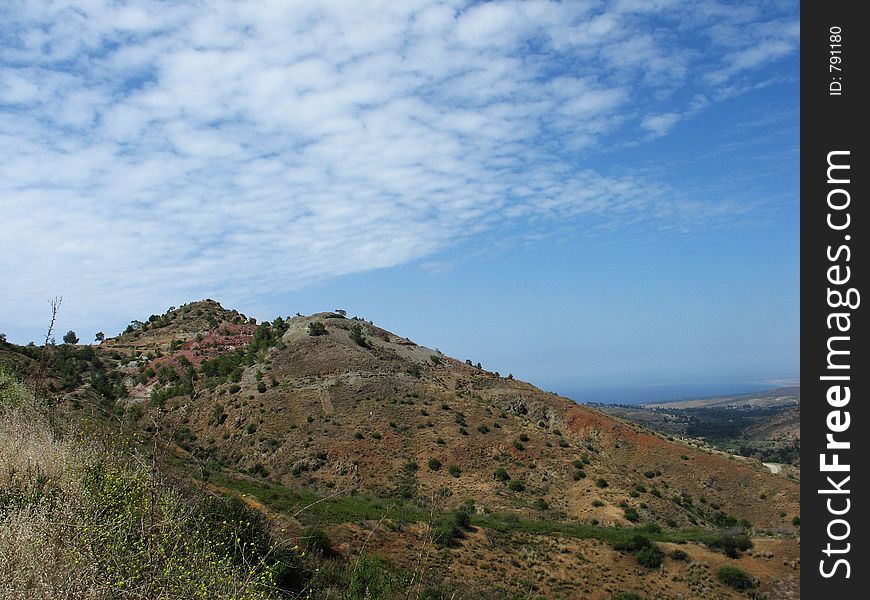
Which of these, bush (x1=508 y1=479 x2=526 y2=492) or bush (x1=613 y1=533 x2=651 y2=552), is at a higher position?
bush (x1=508 y1=479 x2=526 y2=492)

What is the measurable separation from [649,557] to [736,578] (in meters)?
3.07

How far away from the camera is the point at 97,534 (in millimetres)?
6527

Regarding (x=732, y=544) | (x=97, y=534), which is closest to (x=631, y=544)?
(x=732, y=544)

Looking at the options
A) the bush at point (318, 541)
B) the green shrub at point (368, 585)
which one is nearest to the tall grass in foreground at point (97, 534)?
the green shrub at point (368, 585)

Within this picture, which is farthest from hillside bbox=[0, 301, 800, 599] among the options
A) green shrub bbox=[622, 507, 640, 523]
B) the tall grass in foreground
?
the tall grass in foreground

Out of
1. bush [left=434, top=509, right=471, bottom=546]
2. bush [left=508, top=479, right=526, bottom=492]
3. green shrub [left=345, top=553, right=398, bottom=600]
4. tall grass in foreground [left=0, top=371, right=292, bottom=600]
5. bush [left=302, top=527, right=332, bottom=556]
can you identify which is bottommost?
bush [left=508, top=479, right=526, bottom=492]

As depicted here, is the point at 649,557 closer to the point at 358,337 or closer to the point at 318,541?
the point at 318,541

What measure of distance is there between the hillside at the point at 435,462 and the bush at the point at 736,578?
44cm

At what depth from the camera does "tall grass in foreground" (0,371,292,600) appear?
5.63 meters

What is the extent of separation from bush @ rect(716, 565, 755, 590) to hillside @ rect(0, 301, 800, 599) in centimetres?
44

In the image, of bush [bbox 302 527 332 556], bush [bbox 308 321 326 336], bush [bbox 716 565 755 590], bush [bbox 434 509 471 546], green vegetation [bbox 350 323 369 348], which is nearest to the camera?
A: bush [bbox 302 527 332 556]

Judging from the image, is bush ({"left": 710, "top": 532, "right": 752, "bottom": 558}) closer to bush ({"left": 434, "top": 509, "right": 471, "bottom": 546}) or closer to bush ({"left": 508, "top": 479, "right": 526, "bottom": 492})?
bush ({"left": 434, "top": 509, "right": 471, "bottom": 546})

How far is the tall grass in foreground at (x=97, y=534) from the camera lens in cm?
563
